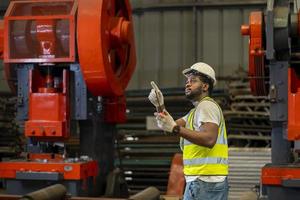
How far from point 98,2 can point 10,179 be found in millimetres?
1748

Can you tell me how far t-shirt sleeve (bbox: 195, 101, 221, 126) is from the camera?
3.16 meters

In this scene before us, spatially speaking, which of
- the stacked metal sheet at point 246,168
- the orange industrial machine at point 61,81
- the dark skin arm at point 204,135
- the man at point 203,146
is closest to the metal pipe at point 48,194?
the orange industrial machine at point 61,81

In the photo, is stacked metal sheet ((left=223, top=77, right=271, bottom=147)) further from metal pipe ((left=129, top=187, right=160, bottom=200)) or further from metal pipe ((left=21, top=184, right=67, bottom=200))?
metal pipe ((left=21, top=184, right=67, bottom=200))

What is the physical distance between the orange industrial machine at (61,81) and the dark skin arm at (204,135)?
5.99ft

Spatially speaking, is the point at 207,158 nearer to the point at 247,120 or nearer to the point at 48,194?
the point at 48,194

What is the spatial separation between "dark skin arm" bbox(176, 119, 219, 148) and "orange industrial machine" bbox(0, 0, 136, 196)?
183cm

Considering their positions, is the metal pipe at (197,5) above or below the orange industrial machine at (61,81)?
above

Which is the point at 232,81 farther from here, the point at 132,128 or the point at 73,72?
A: the point at 73,72

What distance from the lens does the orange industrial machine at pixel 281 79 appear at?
4.01 metres

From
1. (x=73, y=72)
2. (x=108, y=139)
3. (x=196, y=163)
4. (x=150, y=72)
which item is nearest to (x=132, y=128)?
(x=150, y=72)

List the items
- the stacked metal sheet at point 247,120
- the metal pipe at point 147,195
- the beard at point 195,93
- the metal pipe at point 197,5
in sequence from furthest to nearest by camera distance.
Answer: the metal pipe at point 197,5 < the stacked metal sheet at point 247,120 < the metal pipe at point 147,195 < the beard at point 195,93

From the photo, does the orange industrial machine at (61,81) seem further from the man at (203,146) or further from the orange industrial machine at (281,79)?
the man at (203,146)

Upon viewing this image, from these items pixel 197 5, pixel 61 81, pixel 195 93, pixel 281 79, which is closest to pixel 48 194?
pixel 195 93

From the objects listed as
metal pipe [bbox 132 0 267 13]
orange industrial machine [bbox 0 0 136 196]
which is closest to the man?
orange industrial machine [bbox 0 0 136 196]
